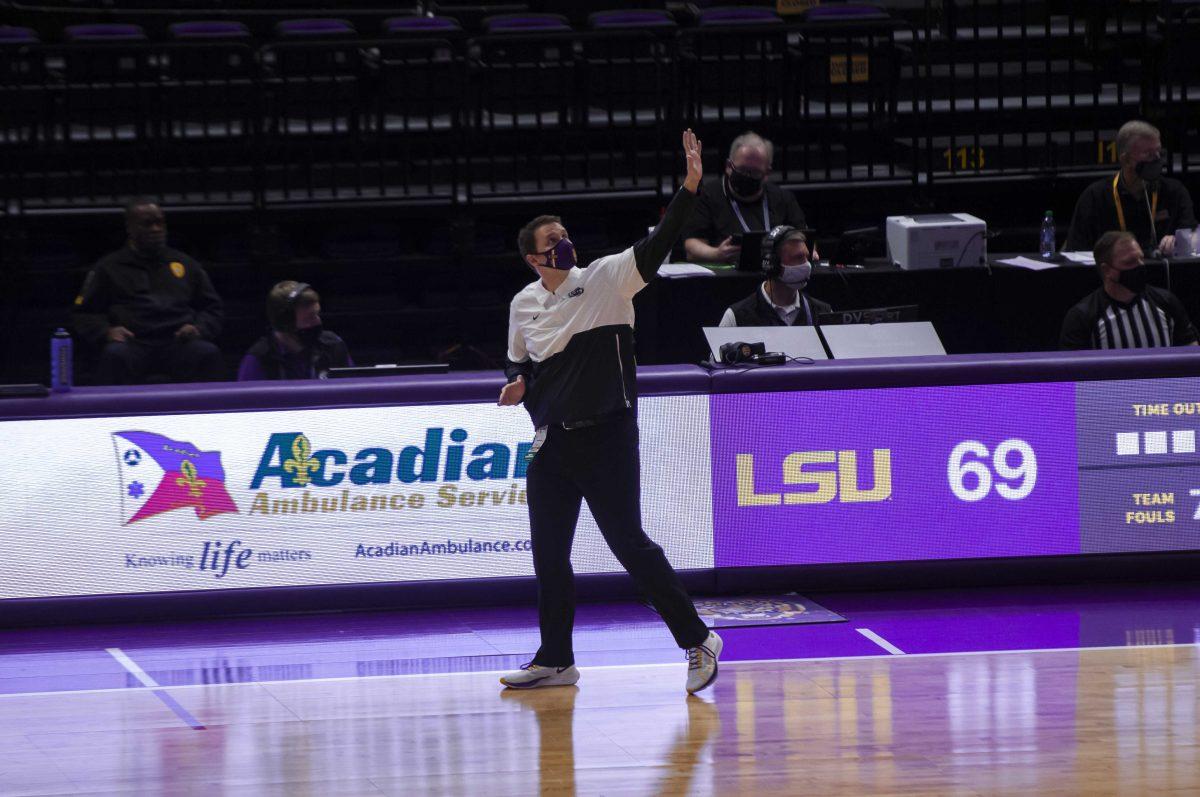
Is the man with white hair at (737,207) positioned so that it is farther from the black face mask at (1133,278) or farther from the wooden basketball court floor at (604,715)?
the wooden basketball court floor at (604,715)

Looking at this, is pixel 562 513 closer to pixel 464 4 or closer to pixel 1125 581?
pixel 1125 581

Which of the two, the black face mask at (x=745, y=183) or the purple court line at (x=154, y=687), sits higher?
the black face mask at (x=745, y=183)

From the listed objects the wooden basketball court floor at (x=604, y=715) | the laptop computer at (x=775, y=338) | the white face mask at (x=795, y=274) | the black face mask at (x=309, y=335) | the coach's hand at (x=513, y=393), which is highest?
the white face mask at (x=795, y=274)

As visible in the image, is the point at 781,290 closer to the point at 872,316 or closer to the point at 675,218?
the point at 872,316

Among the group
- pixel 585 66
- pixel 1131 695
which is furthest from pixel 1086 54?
pixel 1131 695

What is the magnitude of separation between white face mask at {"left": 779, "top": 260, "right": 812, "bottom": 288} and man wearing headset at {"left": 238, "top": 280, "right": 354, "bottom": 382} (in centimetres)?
236

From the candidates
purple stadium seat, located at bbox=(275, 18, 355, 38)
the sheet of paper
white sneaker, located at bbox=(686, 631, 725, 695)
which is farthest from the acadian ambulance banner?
purple stadium seat, located at bbox=(275, 18, 355, 38)

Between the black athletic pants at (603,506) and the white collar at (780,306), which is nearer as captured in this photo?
the black athletic pants at (603,506)

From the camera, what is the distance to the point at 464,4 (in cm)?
1456

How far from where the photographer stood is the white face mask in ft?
29.0

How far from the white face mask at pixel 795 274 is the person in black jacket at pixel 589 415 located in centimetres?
232

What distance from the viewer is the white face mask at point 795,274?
8.84 m

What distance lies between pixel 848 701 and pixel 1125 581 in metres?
2.52

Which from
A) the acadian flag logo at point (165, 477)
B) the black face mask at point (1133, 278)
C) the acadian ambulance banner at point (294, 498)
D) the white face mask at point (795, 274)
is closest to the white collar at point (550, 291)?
the acadian ambulance banner at point (294, 498)
